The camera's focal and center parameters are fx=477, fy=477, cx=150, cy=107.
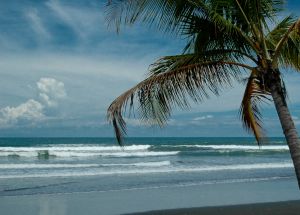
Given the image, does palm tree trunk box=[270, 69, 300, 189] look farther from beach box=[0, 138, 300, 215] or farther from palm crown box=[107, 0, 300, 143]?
beach box=[0, 138, 300, 215]

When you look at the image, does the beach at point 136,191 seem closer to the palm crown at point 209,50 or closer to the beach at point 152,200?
the beach at point 152,200

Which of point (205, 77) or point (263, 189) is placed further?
point (263, 189)

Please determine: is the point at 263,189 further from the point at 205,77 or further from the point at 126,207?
the point at 205,77

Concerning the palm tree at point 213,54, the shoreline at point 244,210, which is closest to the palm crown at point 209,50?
the palm tree at point 213,54

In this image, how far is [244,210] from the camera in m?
11.7

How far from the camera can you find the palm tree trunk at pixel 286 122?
5578 millimetres

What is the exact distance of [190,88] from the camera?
6383 millimetres

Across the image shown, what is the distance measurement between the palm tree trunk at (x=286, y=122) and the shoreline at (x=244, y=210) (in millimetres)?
5920

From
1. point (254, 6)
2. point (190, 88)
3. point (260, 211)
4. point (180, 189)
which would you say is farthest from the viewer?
point (180, 189)

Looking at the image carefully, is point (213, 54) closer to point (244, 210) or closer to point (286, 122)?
point (286, 122)

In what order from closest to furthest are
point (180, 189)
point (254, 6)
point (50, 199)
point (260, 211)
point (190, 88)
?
1. point (254, 6)
2. point (190, 88)
3. point (260, 211)
4. point (50, 199)
5. point (180, 189)

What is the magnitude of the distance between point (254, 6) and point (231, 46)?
691 millimetres

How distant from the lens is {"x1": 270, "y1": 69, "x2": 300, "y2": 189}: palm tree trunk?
18.3 feet

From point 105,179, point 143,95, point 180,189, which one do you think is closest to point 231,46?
point 143,95
